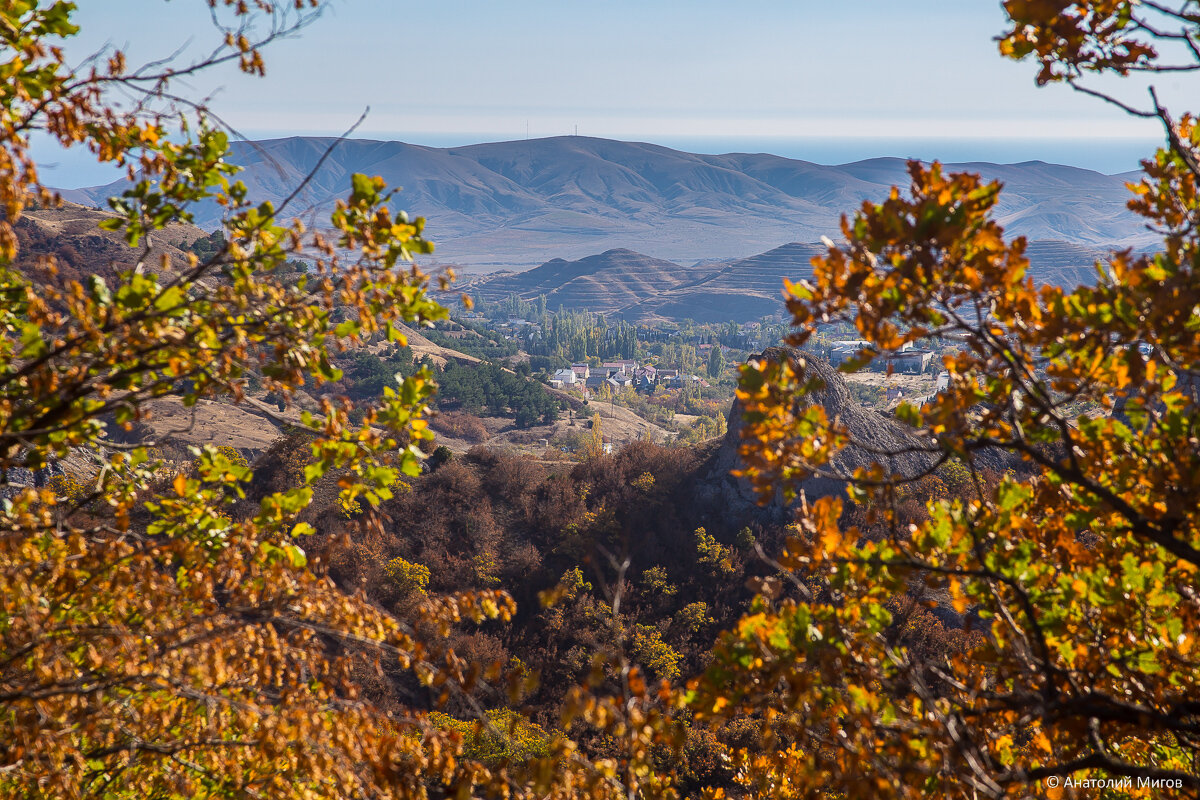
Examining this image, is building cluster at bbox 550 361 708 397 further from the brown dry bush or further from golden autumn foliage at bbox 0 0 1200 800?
golden autumn foliage at bbox 0 0 1200 800

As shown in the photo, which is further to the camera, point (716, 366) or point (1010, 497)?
point (716, 366)

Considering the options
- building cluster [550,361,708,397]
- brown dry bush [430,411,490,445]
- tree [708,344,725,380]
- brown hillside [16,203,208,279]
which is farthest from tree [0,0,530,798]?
tree [708,344,725,380]

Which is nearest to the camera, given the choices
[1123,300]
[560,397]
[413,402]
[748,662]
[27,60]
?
[1123,300]

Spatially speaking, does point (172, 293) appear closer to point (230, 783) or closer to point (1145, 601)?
point (230, 783)

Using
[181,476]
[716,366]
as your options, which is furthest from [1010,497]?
[716,366]

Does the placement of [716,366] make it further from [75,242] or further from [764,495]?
[764,495]

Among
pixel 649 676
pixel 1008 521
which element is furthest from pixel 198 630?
pixel 649 676
